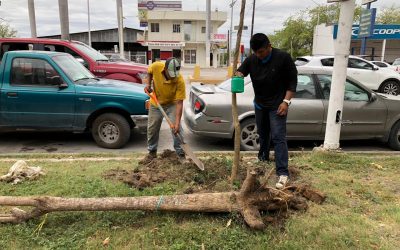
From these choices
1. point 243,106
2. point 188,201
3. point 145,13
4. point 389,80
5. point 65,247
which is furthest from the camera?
point 145,13

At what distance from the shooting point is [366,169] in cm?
515

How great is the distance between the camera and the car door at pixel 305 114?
22.0 feet

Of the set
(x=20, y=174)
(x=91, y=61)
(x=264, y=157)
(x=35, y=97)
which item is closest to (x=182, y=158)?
(x=264, y=157)

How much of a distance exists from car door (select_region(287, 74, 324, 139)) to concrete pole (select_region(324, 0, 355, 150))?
1082 mm

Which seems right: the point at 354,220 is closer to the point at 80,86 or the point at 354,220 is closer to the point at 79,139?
the point at 80,86

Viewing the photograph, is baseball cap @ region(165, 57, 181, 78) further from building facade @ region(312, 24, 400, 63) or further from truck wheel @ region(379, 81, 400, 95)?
building facade @ region(312, 24, 400, 63)

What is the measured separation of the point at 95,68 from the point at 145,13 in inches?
1817

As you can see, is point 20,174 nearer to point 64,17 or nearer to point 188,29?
point 64,17

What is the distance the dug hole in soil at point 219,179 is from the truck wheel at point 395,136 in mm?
3093

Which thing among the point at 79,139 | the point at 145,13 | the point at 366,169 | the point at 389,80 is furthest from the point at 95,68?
the point at 145,13

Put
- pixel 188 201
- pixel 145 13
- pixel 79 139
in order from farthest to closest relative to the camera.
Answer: pixel 145 13, pixel 79 139, pixel 188 201

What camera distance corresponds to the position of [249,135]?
6.63m

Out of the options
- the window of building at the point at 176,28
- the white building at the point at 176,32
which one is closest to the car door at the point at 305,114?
the white building at the point at 176,32

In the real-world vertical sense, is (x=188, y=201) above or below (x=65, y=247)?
above
